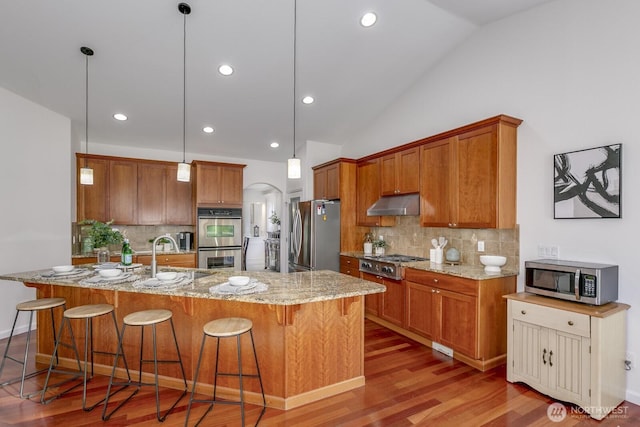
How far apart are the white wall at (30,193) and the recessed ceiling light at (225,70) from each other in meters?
2.54

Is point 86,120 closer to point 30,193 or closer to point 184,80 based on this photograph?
point 30,193

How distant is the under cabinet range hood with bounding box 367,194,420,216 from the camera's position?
13.5 ft

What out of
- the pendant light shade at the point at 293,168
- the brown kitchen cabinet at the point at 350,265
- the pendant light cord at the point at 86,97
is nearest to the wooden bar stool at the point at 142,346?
the pendant light shade at the point at 293,168

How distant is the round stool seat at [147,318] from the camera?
233 centimetres

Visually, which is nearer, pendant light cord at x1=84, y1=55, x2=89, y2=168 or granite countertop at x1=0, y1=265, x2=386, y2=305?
granite countertop at x1=0, y1=265, x2=386, y2=305

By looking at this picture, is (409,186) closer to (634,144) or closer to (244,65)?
(634,144)

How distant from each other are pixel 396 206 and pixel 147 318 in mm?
3200

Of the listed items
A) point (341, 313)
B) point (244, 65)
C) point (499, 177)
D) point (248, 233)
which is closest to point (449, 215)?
point (499, 177)

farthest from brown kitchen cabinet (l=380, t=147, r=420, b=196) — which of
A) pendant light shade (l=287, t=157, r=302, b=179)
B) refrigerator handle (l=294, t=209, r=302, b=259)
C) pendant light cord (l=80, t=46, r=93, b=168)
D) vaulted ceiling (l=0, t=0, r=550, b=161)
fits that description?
pendant light cord (l=80, t=46, r=93, b=168)

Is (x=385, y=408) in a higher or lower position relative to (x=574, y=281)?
lower

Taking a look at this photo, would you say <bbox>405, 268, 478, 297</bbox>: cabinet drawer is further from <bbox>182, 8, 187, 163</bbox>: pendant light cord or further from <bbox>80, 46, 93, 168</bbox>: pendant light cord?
<bbox>80, 46, 93, 168</bbox>: pendant light cord

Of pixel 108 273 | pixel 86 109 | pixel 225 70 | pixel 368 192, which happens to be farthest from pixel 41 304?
pixel 368 192

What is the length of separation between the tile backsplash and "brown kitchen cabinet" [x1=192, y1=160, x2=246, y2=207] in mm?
2616

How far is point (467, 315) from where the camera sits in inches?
123
